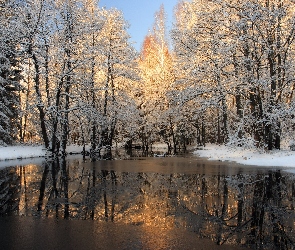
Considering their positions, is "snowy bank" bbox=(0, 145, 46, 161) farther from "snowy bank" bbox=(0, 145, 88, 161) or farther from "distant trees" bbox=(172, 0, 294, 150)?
"distant trees" bbox=(172, 0, 294, 150)

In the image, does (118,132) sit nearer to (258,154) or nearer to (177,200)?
(258,154)

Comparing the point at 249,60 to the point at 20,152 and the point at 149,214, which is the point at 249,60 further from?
the point at 20,152

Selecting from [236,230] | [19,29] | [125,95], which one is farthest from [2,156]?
[236,230]

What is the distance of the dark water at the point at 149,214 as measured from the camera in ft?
19.0

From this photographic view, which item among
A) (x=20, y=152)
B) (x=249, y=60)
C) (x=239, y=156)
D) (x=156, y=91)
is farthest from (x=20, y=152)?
(x=156, y=91)

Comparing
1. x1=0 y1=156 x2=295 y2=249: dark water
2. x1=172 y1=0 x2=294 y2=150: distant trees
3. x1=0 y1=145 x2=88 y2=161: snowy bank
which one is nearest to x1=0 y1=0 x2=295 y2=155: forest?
x1=172 y1=0 x2=294 y2=150: distant trees

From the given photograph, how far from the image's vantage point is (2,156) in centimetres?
→ 2425

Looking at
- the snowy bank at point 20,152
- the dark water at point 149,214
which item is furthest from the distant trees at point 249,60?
the snowy bank at point 20,152

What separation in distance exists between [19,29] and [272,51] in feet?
65.3

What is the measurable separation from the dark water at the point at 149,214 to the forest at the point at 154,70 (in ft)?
37.4

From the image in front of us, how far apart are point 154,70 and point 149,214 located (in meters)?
37.0

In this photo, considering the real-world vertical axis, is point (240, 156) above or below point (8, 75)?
below

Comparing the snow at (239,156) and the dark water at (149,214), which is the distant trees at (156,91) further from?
the dark water at (149,214)

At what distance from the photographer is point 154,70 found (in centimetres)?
4341
